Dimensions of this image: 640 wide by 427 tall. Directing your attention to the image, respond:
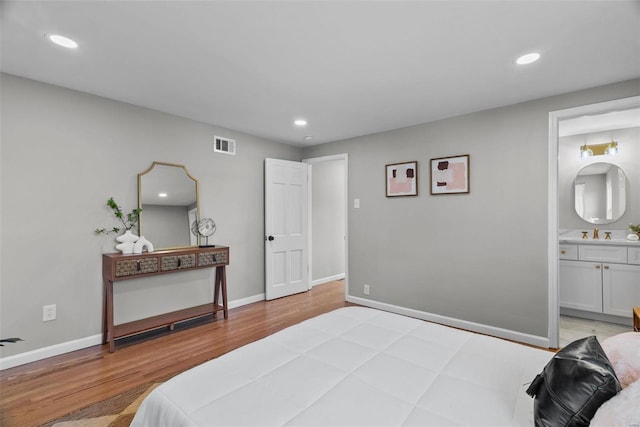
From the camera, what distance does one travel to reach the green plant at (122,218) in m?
3.07

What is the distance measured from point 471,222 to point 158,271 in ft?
11.5

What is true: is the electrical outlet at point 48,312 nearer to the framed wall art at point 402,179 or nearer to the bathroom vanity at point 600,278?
the framed wall art at point 402,179

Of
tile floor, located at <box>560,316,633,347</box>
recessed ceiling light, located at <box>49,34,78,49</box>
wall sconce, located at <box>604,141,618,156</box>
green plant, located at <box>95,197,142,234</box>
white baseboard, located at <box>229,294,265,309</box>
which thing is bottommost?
tile floor, located at <box>560,316,633,347</box>

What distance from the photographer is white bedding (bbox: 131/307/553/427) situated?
1.07m

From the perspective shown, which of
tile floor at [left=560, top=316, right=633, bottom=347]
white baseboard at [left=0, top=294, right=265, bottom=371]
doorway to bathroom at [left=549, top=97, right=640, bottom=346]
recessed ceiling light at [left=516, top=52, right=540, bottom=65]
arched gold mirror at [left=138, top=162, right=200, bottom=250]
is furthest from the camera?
arched gold mirror at [left=138, top=162, right=200, bottom=250]

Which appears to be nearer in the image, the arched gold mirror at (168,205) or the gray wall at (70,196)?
the gray wall at (70,196)

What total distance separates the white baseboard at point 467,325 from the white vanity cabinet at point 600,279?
1256 mm

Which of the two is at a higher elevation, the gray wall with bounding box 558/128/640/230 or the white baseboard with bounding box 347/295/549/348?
the gray wall with bounding box 558/128/640/230

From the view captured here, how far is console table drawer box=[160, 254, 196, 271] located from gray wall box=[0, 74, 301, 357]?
356 millimetres

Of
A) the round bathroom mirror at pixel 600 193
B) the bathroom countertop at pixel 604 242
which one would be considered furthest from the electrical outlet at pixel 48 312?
the round bathroom mirror at pixel 600 193

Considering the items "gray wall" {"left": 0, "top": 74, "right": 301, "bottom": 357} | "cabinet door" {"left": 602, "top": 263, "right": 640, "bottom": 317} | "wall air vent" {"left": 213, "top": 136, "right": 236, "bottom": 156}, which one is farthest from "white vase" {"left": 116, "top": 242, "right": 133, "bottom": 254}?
"cabinet door" {"left": 602, "top": 263, "right": 640, "bottom": 317}

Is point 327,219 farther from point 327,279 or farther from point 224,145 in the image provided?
point 224,145

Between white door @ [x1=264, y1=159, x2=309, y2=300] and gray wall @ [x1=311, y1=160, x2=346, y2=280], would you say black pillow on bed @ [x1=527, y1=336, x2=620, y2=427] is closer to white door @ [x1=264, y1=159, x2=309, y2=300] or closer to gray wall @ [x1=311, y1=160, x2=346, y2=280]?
white door @ [x1=264, y1=159, x2=309, y2=300]

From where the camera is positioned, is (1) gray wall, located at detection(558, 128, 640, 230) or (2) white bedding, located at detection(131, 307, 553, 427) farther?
(1) gray wall, located at detection(558, 128, 640, 230)
